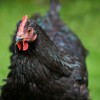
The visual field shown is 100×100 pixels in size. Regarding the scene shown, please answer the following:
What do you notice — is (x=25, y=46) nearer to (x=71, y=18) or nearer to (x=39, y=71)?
(x=39, y=71)

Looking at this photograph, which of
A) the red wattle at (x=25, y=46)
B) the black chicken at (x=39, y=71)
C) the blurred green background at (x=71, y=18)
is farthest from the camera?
the blurred green background at (x=71, y=18)

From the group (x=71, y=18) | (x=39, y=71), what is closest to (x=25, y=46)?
(x=39, y=71)

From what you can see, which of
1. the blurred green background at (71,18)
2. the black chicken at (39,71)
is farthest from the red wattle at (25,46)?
the blurred green background at (71,18)

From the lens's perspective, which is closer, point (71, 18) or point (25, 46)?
point (25, 46)

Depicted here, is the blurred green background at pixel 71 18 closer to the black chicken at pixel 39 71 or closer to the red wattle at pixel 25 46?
the black chicken at pixel 39 71

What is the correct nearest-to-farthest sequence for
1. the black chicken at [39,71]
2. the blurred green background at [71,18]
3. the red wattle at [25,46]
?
the red wattle at [25,46], the black chicken at [39,71], the blurred green background at [71,18]

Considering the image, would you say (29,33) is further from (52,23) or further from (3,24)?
(3,24)

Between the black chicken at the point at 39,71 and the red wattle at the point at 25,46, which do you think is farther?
the black chicken at the point at 39,71
